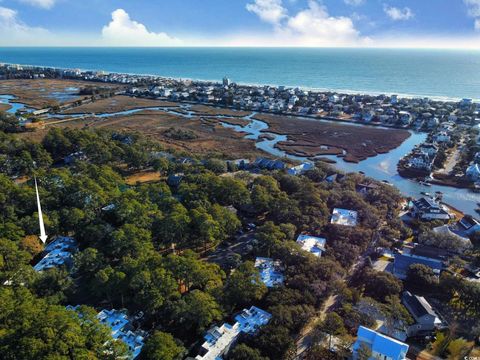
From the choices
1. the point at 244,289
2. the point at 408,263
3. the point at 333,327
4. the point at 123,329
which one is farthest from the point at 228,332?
the point at 408,263

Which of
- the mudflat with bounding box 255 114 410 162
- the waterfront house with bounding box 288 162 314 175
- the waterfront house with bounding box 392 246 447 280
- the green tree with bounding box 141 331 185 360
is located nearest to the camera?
the green tree with bounding box 141 331 185 360

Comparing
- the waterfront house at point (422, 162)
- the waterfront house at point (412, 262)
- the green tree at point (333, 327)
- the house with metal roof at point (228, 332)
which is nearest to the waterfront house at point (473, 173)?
the waterfront house at point (422, 162)

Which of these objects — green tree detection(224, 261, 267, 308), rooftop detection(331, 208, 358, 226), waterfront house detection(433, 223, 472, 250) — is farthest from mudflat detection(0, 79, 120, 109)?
waterfront house detection(433, 223, 472, 250)

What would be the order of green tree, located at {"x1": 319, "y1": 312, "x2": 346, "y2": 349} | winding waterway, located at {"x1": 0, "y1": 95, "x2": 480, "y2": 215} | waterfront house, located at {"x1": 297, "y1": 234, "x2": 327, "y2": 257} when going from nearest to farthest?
green tree, located at {"x1": 319, "y1": 312, "x2": 346, "y2": 349} < waterfront house, located at {"x1": 297, "y1": 234, "x2": 327, "y2": 257} < winding waterway, located at {"x1": 0, "y1": 95, "x2": 480, "y2": 215}

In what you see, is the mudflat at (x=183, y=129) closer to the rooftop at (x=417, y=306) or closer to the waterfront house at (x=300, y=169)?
the waterfront house at (x=300, y=169)

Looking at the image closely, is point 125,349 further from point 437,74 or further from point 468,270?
point 437,74

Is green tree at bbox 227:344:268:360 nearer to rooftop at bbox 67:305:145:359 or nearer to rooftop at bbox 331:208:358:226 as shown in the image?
rooftop at bbox 67:305:145:359
